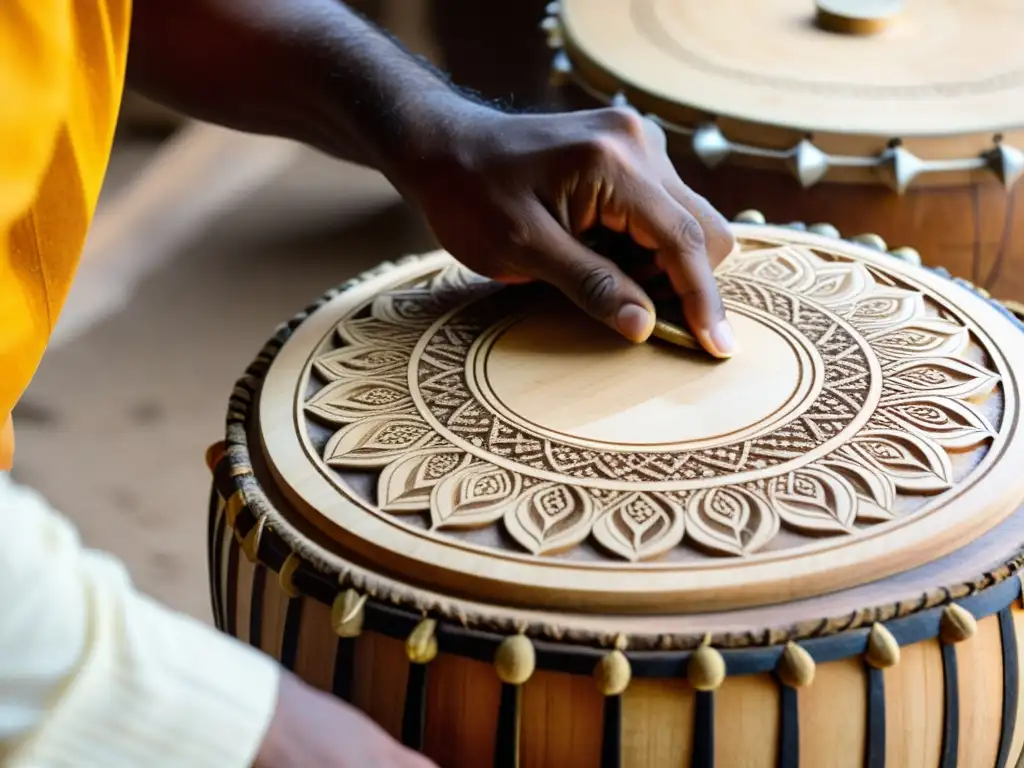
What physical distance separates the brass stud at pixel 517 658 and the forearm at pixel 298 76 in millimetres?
474

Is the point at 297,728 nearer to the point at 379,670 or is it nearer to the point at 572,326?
the point at 379,670

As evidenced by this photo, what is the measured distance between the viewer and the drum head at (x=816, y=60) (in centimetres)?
123

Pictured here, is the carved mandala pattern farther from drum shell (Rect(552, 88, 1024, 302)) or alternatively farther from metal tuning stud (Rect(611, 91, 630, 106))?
metal tuning stud (Rect(611, 91, 630, 106))

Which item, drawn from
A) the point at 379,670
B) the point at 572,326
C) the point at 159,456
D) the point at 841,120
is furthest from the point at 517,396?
the point at 159,456

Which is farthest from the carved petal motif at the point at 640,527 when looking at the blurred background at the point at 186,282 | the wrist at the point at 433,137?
the blurred background at the point at 186,282

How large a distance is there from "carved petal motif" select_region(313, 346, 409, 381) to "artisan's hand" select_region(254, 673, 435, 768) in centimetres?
33

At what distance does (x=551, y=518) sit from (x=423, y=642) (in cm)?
11

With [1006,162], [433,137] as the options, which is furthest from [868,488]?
[1006,162]

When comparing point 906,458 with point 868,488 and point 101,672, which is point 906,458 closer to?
point 868,488

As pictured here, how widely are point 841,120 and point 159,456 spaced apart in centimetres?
128

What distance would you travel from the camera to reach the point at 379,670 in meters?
0.75

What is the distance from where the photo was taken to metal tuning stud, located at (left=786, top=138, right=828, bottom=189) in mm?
1190

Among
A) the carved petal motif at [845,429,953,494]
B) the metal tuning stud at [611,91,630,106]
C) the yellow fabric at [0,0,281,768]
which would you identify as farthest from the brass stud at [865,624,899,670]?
the metal tuning stud at [611,91,630,106]

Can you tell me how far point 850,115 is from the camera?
122 centimetres
